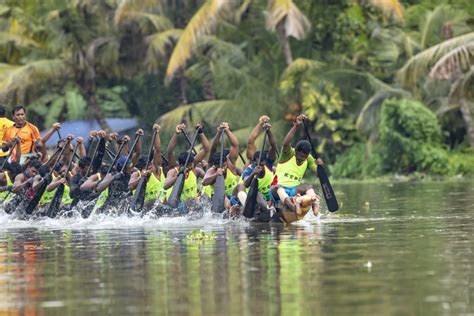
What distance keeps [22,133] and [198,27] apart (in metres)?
13.4

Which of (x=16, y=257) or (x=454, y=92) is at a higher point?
(x=454, y=92)

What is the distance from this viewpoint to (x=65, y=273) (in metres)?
13.6

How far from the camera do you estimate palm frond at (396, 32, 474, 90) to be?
1270 inches

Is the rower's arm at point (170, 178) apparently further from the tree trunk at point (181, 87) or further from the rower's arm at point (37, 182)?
the tree trunk at point (181, 87)

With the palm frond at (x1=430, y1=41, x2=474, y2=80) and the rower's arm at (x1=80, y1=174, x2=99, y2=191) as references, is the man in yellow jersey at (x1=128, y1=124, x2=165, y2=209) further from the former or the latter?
the palm frond at (x1=430, y1=41, x2=474, y2=80)

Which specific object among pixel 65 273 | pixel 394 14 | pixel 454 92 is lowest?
pixel 65 273

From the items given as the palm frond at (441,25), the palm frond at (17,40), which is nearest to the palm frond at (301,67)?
the palm frond at (441,25)

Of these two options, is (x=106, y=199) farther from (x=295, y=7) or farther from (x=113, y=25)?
(x=113, y=25)

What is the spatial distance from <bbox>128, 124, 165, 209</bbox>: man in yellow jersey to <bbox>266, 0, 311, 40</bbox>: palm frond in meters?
13.9

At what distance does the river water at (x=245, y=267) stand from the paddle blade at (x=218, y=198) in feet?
0.76

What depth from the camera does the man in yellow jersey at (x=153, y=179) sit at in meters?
21.9

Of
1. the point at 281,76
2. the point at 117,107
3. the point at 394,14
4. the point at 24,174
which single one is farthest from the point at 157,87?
the point at 24,174

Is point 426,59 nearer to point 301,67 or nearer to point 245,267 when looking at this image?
point 301,67

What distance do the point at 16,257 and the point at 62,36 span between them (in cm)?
2743
